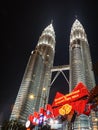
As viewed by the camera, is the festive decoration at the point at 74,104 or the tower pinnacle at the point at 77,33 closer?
the festive decoration at the point at 74,104

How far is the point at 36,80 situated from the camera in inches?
4331

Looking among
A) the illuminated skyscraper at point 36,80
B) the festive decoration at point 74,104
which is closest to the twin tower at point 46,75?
the illuminated skyscraper at point 36,80

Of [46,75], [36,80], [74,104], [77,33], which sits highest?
[77,33]

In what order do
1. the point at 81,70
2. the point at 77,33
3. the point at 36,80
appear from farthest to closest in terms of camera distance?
the point at 77,33
the point at 36,80
the point at 81,70

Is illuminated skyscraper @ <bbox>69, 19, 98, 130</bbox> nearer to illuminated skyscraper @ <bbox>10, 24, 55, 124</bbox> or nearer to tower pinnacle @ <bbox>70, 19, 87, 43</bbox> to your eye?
tower pinnacle @ <bbox>70, 19, 87, 43</bbox>

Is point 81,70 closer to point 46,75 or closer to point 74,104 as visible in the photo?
point 46,75

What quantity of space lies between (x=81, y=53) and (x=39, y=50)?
118ft

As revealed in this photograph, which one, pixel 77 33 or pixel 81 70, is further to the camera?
pixel 77 33

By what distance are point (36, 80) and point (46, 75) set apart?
1295 centimetres

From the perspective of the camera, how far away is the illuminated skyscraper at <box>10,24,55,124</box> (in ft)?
316

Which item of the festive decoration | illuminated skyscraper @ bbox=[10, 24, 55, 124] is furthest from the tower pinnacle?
the festive decoration

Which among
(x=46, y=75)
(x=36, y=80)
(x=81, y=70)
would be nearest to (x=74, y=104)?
(x=81, y=70)

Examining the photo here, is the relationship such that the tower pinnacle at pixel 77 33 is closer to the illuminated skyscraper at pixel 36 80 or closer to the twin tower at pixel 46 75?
the twin tower at pixel 46 75

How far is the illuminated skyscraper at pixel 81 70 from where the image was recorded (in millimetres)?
87875
